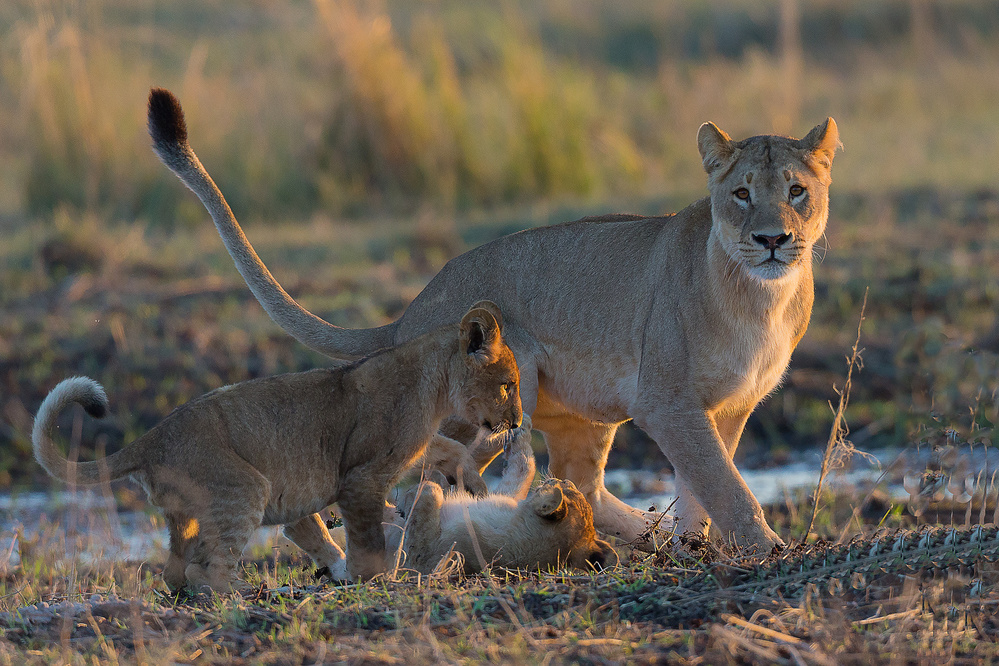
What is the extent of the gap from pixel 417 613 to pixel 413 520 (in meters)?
0.86

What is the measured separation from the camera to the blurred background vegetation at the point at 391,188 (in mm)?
7473

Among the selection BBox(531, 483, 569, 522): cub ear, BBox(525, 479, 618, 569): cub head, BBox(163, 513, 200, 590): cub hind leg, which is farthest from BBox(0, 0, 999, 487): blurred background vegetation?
BBox(163, 513, 200, 590): cub hind leg

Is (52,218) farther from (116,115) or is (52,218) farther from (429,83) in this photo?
(429,83)

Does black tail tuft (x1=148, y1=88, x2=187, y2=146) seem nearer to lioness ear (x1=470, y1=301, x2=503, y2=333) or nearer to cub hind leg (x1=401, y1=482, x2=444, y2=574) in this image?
lioness ear (x1=470, y1=301, x2=503, y2=333)

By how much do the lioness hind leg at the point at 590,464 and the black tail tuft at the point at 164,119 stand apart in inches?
70.3

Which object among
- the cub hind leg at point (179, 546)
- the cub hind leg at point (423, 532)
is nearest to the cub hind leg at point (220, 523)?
the cub hind leg at point (179, 546)

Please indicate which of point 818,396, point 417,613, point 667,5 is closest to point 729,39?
point 667,5

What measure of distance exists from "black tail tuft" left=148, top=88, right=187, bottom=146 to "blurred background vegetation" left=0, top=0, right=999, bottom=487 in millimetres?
2579

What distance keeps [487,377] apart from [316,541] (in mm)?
854

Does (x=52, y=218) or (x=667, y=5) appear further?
(x=667, y=5)

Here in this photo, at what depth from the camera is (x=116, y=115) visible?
1170cm

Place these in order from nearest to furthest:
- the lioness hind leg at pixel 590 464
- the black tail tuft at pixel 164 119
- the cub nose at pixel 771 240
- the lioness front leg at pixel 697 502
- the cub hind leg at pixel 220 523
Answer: the cub hind leg at pixel 220 523 → the cub nose at pixel 771 240 → the lioness front leg at pixel 697 502 → the black tail tuft at pixel 164 119 → the lioness hind leg at pixel 590 464

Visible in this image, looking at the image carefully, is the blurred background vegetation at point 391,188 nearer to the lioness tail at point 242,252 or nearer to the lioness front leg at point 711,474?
the lioness front leg at point 711,474

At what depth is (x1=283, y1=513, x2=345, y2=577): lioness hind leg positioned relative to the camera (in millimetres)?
4473
